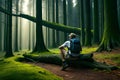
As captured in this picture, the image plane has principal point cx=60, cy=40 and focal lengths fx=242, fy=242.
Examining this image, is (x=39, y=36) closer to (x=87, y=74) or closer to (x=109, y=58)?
(x=109, y=58)

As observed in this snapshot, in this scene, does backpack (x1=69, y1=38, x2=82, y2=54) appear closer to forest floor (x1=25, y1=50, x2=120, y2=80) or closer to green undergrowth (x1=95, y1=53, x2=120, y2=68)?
forest floor (x1=25, y1=50, x2=120, y2=80)

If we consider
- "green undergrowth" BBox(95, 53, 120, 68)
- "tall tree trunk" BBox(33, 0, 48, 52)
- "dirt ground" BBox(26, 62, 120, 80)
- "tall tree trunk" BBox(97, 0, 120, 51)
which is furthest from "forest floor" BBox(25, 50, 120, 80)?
"tall tree trunk" BBox(33, 0, 48, 52)

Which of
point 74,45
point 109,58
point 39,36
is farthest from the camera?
point 39,36

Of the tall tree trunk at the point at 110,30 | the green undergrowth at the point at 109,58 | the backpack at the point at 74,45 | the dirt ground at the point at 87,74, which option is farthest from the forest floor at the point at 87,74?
the tall tree trunk at the point at 110,30

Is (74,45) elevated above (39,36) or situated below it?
below

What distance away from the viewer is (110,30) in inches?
540

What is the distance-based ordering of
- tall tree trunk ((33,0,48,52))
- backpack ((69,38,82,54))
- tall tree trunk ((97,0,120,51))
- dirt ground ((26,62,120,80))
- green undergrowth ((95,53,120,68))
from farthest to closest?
1. tall tree trunk ((33,0,48,52))
2. tall tree trunk ((97,0,120,51))
3. green undergrowth ((95,53,120,68))
4. backpack ((69,38,82,54))
5. dirt ground ((26,62,120,80))

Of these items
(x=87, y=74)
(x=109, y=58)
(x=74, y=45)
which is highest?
(x=74, y=45)

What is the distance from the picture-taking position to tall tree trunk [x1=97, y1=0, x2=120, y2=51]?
1352 cm

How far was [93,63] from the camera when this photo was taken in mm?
9320

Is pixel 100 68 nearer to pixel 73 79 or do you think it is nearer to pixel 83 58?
pixel 83 58

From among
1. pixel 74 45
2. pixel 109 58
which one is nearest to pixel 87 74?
pixel 74 45

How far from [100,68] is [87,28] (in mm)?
11324

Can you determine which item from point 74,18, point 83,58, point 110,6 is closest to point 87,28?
point 110,6
